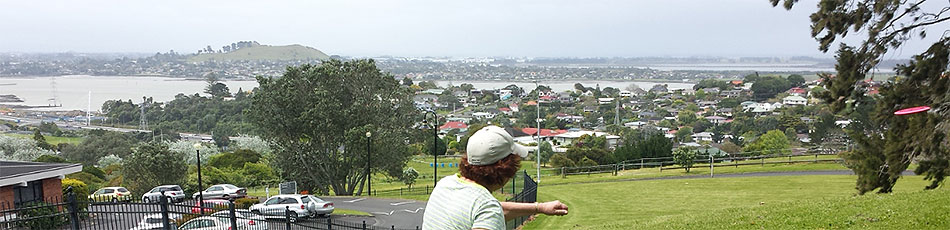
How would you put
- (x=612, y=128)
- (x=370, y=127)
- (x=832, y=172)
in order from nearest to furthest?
(x=832, y=172), (x=370, y=127), (x=612, y=128)

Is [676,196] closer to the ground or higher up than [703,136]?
higher up

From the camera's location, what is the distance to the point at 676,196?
25781 mm

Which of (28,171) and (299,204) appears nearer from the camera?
(28,171)

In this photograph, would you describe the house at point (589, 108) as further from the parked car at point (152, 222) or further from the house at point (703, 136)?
the parked car at point (152, 222)

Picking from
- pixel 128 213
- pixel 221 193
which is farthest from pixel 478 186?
pixel 221 193

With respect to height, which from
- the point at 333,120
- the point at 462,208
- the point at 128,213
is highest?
the point at 462,208

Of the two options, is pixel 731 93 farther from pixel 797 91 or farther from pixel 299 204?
pixel 299 204

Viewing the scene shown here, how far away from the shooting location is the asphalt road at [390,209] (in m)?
22.2

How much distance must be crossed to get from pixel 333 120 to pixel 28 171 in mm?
19537

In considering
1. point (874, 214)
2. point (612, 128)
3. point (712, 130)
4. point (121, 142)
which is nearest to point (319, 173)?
point (874, 214)

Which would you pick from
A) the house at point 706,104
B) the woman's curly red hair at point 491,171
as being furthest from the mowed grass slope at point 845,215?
the house at point 706,104

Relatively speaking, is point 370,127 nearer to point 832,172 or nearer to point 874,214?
point 832,172

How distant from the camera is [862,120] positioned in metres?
47.3

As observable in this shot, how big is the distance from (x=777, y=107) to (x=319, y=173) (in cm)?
10642
